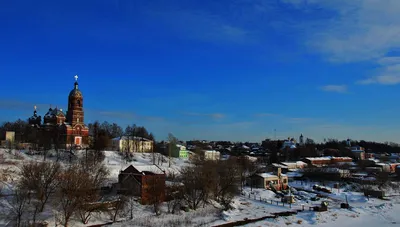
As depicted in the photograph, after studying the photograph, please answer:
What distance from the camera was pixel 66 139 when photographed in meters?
69.8

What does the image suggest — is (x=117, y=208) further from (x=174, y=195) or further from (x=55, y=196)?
(x=174, y=195)

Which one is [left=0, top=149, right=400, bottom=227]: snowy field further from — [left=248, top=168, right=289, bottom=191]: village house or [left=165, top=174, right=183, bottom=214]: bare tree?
[left=248, top=168, right=289, bottom=191]: village house

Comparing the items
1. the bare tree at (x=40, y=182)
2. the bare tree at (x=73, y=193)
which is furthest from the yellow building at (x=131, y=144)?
the bare tree at (x=73, y=193)

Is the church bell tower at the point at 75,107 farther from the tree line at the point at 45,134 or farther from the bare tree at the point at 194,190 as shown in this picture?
the bare tree at the point at 194,190

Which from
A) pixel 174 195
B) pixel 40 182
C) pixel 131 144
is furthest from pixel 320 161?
pixel 40 182

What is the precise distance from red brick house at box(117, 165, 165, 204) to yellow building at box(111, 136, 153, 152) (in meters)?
36.1

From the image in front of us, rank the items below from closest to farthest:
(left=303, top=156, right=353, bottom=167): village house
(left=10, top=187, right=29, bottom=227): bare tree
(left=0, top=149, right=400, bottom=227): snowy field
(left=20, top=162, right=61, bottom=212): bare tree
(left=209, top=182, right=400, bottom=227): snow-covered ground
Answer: (left=10, top=187, right=29, bottom=227): bare tree, (left=0, top=149, right=400, bottom=227): snowy field, (left=20, top=162, right=61, bottom=212): bare tree, (left=209, top=182, right=400, bottom=227): snow-covered ground, (left=303, top=156, right=353, bottom=167): village house

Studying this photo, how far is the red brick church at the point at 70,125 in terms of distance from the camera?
229 ft

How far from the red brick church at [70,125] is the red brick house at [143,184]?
116ft

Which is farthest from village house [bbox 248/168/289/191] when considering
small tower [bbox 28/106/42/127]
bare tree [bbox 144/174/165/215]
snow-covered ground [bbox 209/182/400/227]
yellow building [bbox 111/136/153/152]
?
small tower [bbox 28/106/42/127]

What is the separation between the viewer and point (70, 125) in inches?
2795

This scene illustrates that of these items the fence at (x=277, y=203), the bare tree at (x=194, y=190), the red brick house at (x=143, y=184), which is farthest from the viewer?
the fence at (x=277, y=203)

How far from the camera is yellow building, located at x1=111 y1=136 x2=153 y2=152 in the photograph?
247 feet

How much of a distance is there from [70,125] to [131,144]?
1323 centimetres
